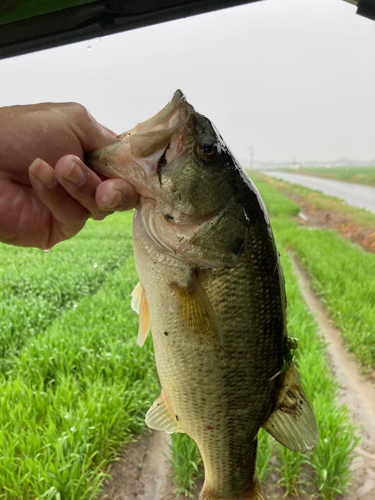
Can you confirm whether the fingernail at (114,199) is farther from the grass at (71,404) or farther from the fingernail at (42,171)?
the grass at (71,404)

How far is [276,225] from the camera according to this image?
46.7 feet

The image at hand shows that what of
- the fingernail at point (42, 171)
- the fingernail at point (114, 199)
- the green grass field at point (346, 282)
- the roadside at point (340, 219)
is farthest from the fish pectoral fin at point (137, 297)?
the roadside at point (340, 219)

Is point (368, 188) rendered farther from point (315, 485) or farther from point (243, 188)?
point (243, 188)

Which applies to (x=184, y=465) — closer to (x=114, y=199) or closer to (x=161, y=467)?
(x=161, y=467)

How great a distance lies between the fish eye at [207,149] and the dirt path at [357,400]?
112 inches

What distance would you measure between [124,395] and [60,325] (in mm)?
1656

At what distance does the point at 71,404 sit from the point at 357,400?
2922 millimetres

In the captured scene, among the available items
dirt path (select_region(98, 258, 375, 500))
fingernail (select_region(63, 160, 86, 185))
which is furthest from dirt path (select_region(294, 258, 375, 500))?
fingernail (select_region(63, 160, 86, 185))

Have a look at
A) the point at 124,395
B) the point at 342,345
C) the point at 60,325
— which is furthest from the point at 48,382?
the point at 342,345

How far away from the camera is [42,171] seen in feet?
3.79

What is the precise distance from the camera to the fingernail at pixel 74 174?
112 centimetres

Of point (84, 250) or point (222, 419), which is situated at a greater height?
point (222, 419)

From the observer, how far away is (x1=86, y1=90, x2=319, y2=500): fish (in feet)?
3.91

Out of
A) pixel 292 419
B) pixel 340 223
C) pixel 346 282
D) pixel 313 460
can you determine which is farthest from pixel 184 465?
pixel 340 223
